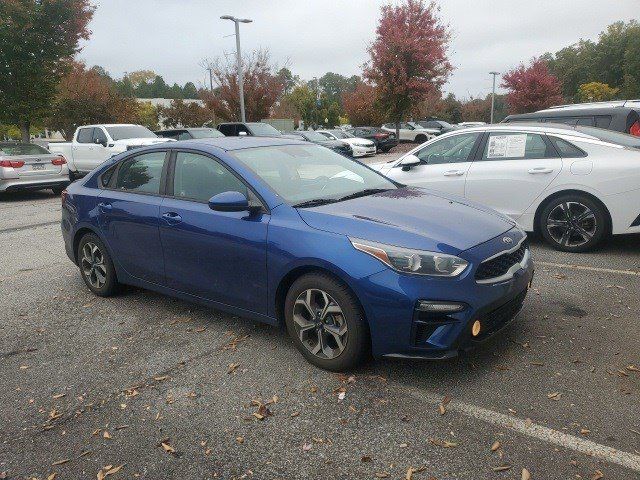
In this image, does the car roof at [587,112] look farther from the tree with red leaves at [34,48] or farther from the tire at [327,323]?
the tree with red leaves at [34,48]

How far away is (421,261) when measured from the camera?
3277 millimetres

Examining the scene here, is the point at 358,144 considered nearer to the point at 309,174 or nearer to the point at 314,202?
the point at 309,174

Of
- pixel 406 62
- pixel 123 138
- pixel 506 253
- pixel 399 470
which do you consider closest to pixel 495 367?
pixel 506 253

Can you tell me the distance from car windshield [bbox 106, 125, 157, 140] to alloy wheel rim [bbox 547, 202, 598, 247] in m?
13.3

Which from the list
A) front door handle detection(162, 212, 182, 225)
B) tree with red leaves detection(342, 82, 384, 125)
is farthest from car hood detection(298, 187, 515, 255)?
tree with red leaves detection(342, 82, 384, 125)

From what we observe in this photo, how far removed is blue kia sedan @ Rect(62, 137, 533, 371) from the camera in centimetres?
329

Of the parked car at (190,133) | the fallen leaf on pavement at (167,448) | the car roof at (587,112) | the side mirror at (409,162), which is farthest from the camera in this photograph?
the parked car at (190,133)

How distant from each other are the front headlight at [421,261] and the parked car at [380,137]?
25714mm

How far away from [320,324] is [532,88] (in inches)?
1618

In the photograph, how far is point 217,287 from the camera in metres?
4.16

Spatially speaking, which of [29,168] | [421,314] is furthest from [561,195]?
[29,168]

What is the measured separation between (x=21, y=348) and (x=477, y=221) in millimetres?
3676

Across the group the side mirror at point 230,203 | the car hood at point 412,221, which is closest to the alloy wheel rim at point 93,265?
the side mirror at point 230,203

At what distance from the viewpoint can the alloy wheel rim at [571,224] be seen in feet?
20.0
